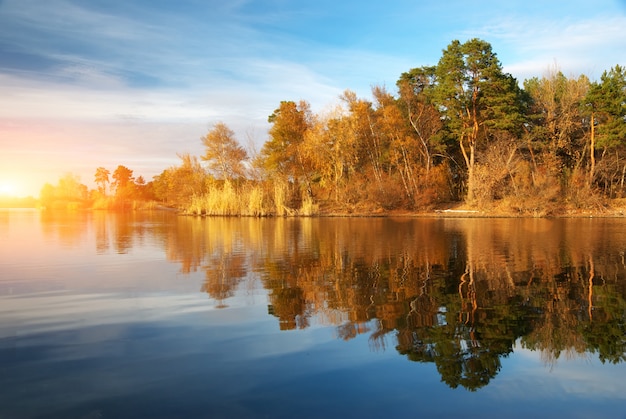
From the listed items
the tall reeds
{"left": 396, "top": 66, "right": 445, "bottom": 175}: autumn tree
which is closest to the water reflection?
the tall reeds

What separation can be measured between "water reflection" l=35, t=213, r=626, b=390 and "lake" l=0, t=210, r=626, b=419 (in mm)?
43

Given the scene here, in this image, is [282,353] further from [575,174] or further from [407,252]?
[575,174]

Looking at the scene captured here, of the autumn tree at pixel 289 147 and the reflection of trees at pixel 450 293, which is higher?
the autumn tree at pixel 289 147

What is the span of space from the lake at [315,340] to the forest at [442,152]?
30.2 metres

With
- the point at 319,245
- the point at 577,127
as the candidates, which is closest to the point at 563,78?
A: the point at 577,127

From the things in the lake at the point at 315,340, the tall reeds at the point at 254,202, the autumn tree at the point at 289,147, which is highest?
the autumn tree at the point at 289,147

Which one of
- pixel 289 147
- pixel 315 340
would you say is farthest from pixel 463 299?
pixel 289 147

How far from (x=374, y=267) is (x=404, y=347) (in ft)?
20.9

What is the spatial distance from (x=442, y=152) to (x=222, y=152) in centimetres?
2267

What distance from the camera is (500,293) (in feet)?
29.6

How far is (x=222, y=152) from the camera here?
50844 mm

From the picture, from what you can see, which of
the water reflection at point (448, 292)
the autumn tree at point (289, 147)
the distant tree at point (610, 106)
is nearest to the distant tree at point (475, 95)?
the distant tree at point (610, 106)

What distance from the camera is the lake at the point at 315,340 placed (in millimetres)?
4590

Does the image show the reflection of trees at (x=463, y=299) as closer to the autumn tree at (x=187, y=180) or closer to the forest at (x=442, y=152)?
the forest at (x=442, y=152)
